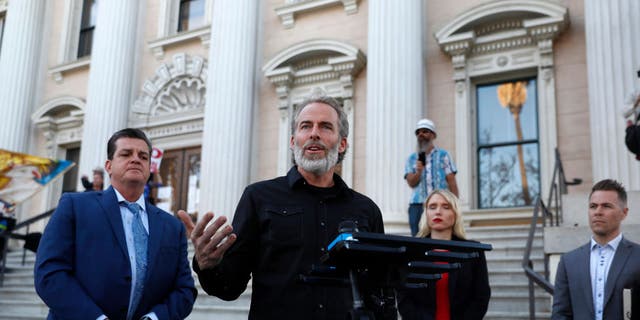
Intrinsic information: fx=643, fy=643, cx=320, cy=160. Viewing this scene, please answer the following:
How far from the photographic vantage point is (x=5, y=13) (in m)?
19.4

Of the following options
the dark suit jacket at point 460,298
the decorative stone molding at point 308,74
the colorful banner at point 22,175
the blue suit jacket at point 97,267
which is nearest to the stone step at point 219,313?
the dark suit jacket at point 460,298

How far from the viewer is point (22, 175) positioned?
1223 centimetres

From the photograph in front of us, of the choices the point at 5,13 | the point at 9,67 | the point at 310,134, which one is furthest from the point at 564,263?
the point at 5,13

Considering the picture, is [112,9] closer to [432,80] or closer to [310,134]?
[432,80]

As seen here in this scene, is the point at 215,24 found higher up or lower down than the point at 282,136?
higher up

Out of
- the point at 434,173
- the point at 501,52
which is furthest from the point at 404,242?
the point at 501,52

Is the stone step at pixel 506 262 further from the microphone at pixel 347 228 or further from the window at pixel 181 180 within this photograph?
the window at pixel 181 180

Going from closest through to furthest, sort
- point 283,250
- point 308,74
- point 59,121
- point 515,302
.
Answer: point 283,250 → point 515,302 → point 308,74 → point 59,121

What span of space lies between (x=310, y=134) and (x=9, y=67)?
17.3 meters

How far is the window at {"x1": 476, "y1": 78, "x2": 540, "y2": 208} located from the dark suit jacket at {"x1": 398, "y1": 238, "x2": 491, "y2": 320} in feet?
23.1

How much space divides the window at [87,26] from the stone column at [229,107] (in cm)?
553

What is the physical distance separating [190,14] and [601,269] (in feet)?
45.4

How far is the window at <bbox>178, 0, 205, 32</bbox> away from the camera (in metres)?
16.2

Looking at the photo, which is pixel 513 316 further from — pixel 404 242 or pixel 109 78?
pixel 109 78
